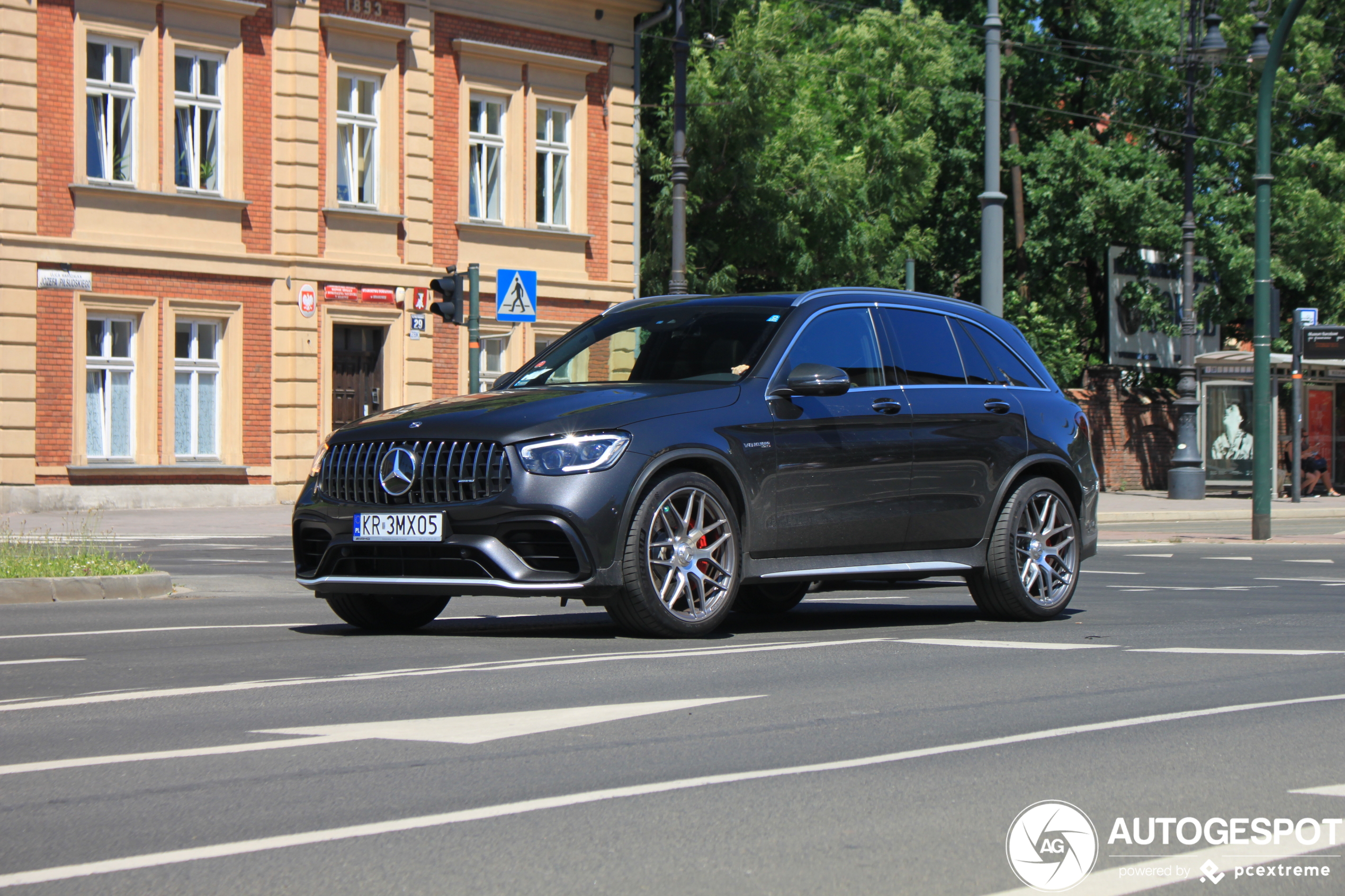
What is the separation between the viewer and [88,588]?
39.1 feet

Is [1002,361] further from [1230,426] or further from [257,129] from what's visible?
[1230,426]

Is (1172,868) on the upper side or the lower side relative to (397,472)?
lower

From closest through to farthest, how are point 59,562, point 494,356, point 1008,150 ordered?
point 59,562 < point 494,356 < point 1008,150

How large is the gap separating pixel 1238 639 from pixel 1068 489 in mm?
1693

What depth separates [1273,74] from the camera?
21.2m

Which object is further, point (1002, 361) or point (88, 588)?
point (88, 588)

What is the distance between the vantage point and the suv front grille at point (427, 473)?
26.3 feet

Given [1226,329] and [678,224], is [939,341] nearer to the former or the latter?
[678,224]

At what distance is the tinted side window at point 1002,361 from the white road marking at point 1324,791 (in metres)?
5.51

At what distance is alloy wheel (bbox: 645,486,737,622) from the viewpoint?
8.23m

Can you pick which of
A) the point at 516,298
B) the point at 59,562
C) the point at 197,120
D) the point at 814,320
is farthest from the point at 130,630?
the point at 197,120

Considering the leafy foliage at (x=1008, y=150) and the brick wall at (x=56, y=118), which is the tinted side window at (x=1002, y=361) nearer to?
the brick wall at (x=56, y=118)

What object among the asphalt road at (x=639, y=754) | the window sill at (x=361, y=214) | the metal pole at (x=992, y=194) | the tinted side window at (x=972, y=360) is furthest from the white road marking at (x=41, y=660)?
the window sill at (x=361, y=214)

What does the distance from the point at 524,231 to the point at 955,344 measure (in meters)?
21.1
